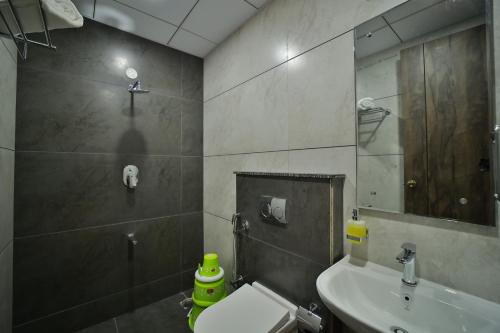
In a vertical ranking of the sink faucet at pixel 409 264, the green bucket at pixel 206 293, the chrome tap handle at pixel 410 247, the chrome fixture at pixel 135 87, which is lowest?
the green bucket at pixel 206 293

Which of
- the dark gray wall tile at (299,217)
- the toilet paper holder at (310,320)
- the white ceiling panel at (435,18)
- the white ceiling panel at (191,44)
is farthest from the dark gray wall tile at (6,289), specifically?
the white ceiling panel at (435,18)

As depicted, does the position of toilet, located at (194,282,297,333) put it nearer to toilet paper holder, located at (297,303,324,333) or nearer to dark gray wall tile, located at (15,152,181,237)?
toilet paper holder, located at (297,303,324,333)

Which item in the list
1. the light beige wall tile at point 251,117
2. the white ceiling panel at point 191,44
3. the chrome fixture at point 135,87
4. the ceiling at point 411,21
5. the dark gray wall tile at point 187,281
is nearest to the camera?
the ceiling at point 411,21

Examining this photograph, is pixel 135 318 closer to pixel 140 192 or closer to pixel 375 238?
pixel 140 192

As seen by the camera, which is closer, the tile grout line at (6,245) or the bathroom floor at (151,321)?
A: the tile grout line at (6,245)

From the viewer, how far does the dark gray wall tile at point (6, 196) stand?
1102 millimetres

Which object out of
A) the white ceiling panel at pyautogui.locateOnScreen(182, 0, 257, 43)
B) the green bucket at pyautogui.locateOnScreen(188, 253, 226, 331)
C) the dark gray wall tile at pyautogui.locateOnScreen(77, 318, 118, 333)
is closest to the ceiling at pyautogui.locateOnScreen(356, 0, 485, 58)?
the white ceiling panel at pyautogui.locateOnScreen(182, 0, 257, 43)

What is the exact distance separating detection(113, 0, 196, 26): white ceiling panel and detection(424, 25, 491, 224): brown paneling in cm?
146

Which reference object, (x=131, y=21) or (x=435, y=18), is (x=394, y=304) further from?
(x=131, y=21)

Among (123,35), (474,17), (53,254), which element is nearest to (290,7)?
(474,17)

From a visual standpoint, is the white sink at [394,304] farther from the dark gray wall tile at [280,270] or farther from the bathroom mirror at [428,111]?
the bathroom mirror at [428,111]

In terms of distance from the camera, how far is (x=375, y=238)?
98 centimetres

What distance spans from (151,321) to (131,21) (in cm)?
232

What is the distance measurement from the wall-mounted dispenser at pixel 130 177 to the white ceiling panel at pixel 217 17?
1209 millimetres
